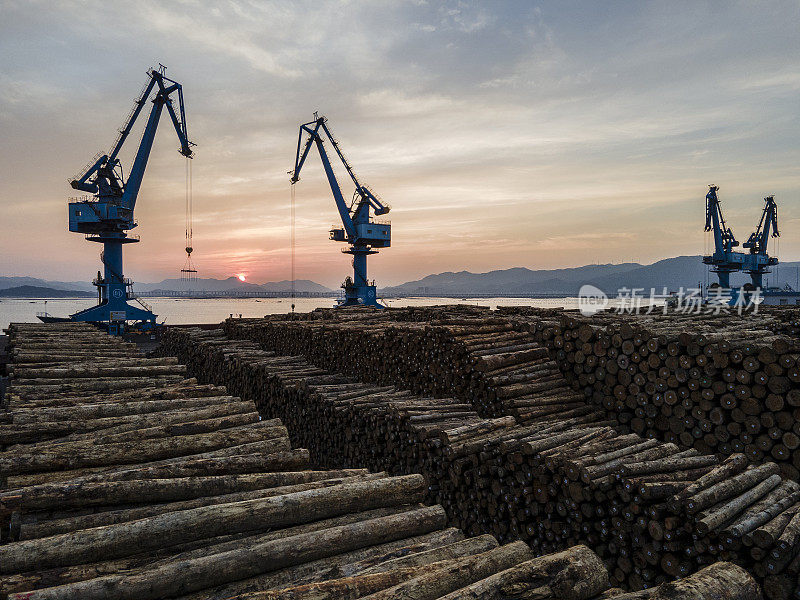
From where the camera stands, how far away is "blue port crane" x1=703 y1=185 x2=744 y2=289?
5269cm

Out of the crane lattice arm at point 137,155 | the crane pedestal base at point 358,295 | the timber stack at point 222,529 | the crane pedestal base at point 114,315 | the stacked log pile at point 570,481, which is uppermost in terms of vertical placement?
the crane lattice arm at point 137,155

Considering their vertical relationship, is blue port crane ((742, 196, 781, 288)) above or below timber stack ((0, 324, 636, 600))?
above

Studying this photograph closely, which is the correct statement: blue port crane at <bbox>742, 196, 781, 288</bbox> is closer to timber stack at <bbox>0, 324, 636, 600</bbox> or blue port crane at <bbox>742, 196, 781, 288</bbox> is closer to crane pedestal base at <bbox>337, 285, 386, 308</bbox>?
crane pedestal base at <bbox>337, 285, 386, 308</bbox>

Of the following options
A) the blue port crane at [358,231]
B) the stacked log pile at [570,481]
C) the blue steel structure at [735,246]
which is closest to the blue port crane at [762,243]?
the blue steel structure at [735,246]

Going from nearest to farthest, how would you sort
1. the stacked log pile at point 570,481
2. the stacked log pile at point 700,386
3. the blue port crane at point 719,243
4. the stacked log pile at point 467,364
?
the stacked log pile at point 570,481 < the stacked log pile at point 700,386 < the stacked log pile at point 467,364 < the blue port crane at point 719,243

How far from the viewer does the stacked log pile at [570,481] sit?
504cm

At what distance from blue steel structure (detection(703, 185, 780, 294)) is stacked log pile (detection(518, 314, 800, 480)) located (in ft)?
178

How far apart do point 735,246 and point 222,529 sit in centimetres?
6485

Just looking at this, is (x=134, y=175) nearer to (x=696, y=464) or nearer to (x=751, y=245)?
(x=696, y=464)

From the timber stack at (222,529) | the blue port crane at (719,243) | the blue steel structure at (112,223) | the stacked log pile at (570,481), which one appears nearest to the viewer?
the timber stack at (222,529)

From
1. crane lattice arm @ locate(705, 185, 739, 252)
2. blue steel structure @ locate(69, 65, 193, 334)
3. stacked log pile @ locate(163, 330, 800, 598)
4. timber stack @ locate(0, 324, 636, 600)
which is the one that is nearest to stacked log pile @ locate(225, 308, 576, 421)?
stacked log pile @ locate(163, 330, 800, 598)

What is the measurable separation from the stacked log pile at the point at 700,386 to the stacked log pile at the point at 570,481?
0.38m

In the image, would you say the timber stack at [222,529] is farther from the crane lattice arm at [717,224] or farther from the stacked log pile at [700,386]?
the crane lattice arm at [717,224]

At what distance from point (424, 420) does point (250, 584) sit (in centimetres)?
491
